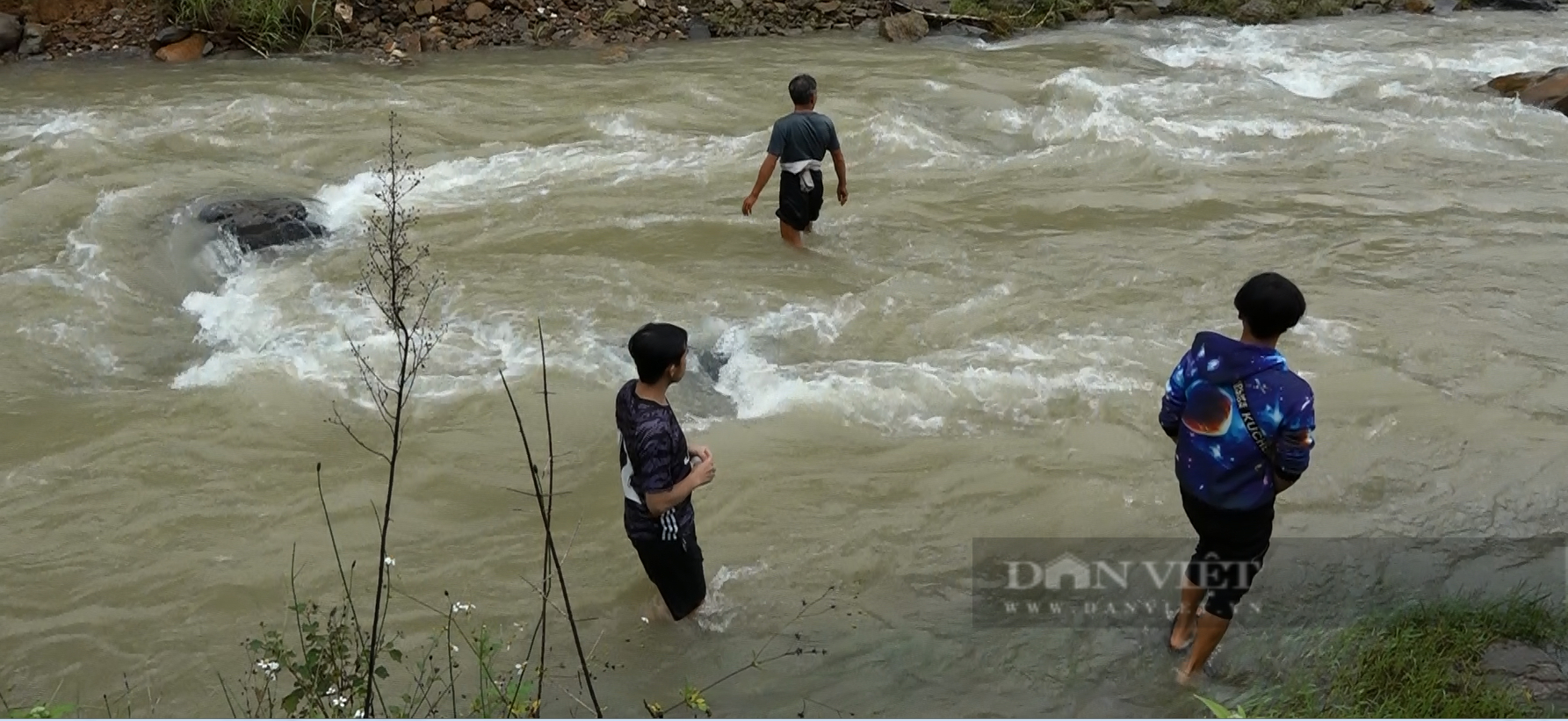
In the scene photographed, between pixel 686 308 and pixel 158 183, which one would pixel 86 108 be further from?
pixel 686 308

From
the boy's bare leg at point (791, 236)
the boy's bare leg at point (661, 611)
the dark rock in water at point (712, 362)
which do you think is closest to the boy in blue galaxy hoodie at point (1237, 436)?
the boy's bare leg at point (661, 611)

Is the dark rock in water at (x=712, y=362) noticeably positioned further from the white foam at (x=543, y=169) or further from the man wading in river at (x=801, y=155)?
the white foam at (x=543, y=169)

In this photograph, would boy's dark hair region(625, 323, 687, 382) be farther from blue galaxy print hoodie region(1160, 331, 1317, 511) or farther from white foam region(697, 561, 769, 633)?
blue galaxy print hoodie region(1160, 331, 1317, 511)

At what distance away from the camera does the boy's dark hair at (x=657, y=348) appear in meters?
3.99

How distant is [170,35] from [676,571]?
Result: 11937mm

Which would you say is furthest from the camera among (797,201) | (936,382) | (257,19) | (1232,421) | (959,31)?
(959,31)

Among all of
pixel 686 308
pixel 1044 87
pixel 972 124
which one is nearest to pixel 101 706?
pixel 686 308

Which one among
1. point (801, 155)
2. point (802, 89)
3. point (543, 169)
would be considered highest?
point (802, 89)

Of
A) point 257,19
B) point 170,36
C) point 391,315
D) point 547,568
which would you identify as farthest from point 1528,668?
point 170,36

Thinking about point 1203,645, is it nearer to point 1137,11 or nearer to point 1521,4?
point 1137,11

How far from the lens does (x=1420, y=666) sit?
4.26 m

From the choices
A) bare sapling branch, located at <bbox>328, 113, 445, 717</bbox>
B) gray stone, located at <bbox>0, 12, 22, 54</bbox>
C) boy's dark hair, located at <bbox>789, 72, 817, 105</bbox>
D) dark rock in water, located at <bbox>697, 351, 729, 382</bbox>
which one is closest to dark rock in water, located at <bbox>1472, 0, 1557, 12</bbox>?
boy's dark hair, located at <bbox>789, 72, 817, 105</bbox>

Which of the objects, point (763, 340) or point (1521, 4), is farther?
point (1521, 4)

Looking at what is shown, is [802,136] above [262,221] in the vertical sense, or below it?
above
